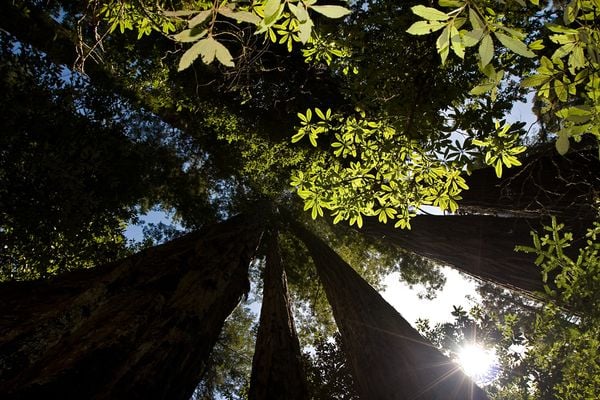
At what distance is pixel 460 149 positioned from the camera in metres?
2.44

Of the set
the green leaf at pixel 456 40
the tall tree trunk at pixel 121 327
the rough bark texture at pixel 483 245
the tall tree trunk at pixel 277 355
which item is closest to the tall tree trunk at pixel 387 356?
the tall tree trunk at pixel 277 355

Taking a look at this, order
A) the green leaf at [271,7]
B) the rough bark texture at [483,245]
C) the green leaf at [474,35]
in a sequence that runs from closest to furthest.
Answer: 1. the green leaf at [271,7]
2. the green leaf at [474,35]
3. the rough bark texture at [483,245]

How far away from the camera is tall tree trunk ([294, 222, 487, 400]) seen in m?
4.19

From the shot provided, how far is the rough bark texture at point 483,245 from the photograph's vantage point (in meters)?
4.68

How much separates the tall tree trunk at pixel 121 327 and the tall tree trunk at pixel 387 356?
1.85 metres

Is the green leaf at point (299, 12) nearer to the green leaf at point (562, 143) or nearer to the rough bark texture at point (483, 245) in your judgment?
the green leaf at point (562, 143)

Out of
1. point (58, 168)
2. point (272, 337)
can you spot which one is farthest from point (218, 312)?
point (58, 168)

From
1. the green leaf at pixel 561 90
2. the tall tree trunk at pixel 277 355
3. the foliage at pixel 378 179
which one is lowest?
the tall tree trunk at pixel 277 355

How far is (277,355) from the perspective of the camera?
452cm

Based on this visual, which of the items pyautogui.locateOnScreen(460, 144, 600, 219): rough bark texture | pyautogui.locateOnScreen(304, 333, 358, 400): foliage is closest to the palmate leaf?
pyautogui.locateOnScreen(460, 144, 600, 219): rough bark texture

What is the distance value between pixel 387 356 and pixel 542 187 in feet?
9.08

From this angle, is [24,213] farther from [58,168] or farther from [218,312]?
[218,312]

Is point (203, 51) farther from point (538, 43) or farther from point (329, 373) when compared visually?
point (329, 373)

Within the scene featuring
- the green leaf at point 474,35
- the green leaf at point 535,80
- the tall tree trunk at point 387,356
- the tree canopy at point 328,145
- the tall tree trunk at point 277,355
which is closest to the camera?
the green leaf at point 474,35
